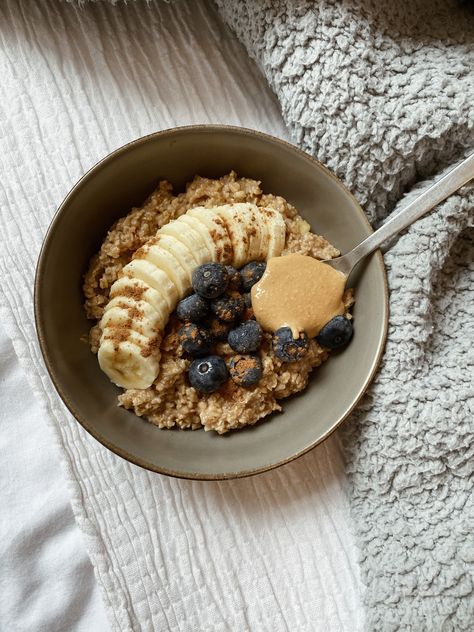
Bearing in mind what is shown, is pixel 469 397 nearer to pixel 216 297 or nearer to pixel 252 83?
pixel 216 297

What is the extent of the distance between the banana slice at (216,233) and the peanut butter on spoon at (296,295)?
8cm

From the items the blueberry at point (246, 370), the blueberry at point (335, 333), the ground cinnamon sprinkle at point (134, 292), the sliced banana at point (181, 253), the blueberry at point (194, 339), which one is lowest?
the blueberry at point (335, 333)

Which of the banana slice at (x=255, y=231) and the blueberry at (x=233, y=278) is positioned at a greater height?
the banana slice at (x=255, y=231)

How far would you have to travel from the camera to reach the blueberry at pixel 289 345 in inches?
42.0

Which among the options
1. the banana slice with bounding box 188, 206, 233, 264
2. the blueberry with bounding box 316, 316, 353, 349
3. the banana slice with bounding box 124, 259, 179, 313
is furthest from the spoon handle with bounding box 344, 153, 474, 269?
Result: the banana slice with bounding box 124, 259, 179, 313

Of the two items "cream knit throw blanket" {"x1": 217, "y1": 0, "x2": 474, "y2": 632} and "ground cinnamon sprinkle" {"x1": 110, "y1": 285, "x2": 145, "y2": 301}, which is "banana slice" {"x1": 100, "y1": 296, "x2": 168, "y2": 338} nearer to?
"ground cinnamon sprinkle" {"x1": 110, "y1": 285, "x2": 145, "y2": 301}

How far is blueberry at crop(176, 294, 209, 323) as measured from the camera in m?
1.07

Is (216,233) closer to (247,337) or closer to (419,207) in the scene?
(247,337)

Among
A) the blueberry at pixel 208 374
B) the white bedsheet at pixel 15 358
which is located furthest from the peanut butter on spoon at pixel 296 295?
the white bedsheet at pixel 15 358

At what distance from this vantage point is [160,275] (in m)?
1.08

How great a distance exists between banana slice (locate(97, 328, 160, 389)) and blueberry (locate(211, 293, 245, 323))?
0.12 metres

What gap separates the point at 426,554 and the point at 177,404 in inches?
20.8

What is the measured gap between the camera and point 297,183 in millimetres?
1179

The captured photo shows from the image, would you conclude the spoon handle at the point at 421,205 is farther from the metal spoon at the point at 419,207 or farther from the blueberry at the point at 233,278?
the blueberry at the point at 233,278
